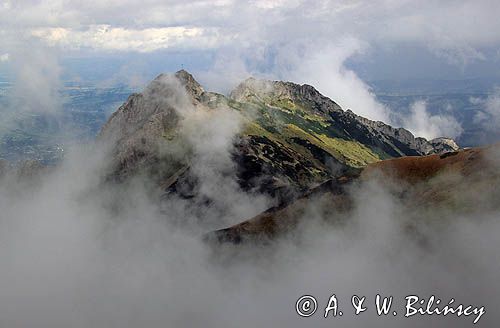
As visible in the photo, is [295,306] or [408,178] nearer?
[295,306]

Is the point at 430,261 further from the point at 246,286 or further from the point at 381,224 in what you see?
the point at 246,286

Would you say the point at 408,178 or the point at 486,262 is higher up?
the point at 408,178

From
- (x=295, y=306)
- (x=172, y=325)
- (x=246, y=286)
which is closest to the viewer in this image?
(x=295, y=306)

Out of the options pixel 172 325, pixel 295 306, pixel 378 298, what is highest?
pixel 378 298

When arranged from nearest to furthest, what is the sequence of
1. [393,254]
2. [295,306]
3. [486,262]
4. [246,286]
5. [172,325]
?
[486,262] → [393,254] → [295,306] → [246,286] → [172,325]

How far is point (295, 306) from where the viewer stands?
488ft

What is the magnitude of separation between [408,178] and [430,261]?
55935 mm

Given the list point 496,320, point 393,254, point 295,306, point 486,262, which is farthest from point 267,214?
point 496,320

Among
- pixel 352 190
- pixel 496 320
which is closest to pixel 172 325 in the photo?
pixel 352 190

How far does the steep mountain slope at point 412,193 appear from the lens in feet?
451

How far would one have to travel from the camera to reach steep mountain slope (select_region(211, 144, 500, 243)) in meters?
137

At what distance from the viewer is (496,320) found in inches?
3593

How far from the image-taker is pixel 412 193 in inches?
6403

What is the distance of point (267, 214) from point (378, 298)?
80241 mm
